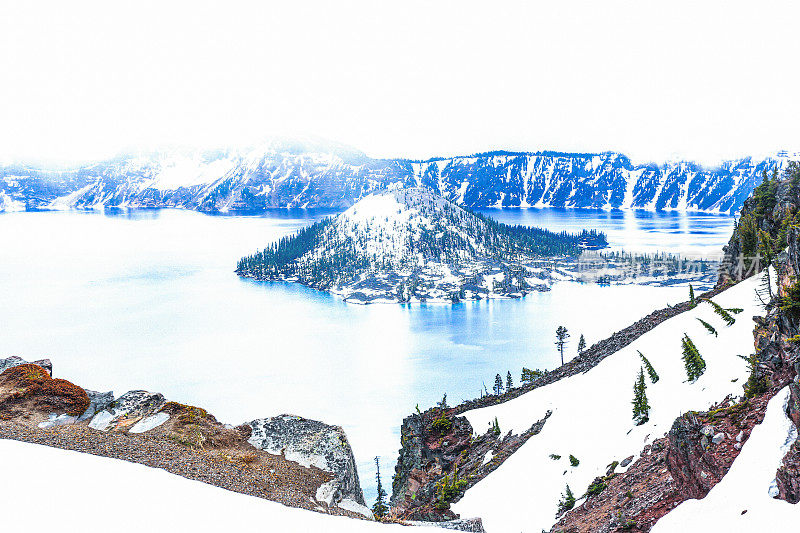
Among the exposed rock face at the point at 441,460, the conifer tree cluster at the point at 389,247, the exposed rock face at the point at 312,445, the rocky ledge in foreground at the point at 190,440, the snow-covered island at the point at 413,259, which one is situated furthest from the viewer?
the conifer tree cluster at the point at 389,247

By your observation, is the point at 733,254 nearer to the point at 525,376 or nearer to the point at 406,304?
the point at 525,376

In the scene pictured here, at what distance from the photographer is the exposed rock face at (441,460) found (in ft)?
67.4

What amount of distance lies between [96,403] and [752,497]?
1978 centimetres

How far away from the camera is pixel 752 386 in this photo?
10.6 m

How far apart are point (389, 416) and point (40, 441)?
50948mm

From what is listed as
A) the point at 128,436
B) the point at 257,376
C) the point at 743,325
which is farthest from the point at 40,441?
the point at 257,376

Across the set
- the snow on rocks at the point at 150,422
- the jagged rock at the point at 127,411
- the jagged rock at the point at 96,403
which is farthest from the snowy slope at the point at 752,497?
the jagged rock at the point at 96,403

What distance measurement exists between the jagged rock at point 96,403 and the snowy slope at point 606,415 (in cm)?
1428

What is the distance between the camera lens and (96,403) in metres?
17.2

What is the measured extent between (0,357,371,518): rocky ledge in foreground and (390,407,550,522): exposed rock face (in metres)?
6.14

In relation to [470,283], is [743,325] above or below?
above

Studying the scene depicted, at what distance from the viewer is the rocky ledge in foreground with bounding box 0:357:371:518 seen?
39.7 ft

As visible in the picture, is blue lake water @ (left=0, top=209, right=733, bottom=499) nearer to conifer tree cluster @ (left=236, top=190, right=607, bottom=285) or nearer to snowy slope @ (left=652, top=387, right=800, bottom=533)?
conifer tree cluster @ (left=236, top=190, right=607, bottom=285)

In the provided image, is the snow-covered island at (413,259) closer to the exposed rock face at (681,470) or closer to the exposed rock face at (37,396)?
the exposed rock face at (37,396)
